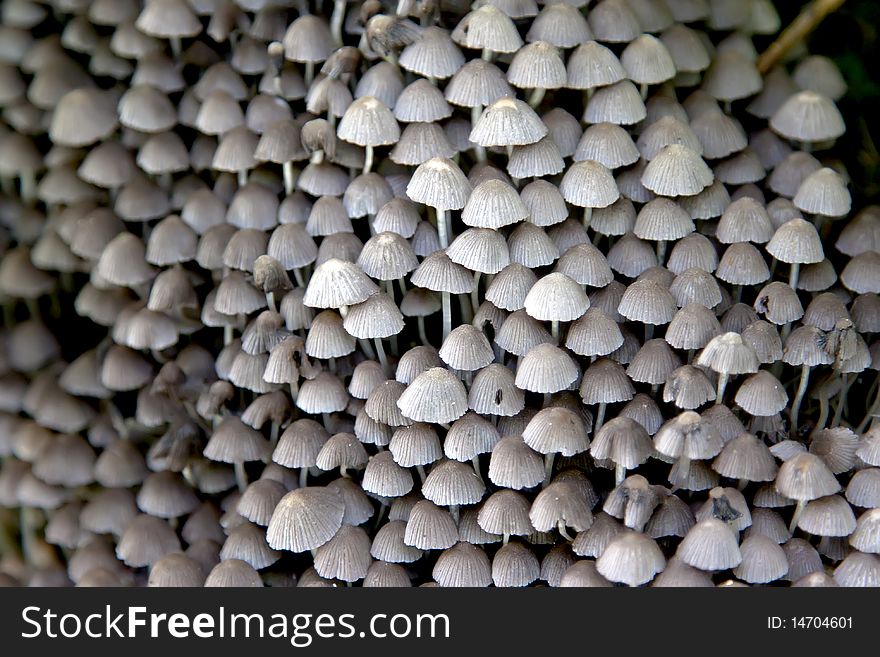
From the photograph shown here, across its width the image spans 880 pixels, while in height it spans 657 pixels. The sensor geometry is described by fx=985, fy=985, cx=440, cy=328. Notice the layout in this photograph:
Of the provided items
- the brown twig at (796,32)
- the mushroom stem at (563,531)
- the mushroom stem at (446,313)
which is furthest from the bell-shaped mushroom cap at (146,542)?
the brown twig at (796,32)

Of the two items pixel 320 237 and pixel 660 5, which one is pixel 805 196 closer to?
pixel 660 5

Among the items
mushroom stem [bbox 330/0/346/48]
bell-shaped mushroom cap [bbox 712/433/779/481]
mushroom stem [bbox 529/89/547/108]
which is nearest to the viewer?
bell-shaped mushroom cap [bbox 712/433/779/481]

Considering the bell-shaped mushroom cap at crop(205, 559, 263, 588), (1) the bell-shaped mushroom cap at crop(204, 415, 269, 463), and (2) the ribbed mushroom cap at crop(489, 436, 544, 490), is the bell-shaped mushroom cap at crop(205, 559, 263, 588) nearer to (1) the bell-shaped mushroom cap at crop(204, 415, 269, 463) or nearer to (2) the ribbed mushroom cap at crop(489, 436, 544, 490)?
(1) the bell-shaped mushroom cap at crop(204, 415, 269, 463)

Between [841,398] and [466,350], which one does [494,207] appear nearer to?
[466,350]

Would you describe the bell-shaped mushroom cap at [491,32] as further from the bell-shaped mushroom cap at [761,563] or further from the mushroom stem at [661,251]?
the bell-shaped mushroom cap at [761,563]

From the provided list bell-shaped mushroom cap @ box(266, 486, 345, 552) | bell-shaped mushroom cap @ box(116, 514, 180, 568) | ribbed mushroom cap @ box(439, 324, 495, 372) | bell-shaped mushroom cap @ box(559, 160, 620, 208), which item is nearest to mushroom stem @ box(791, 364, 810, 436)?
bell-shaped mushroom cap @ box(559, 160, 620, 208)

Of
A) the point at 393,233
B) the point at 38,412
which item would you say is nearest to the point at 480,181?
the point at 393,233
